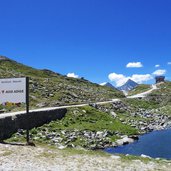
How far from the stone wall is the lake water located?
469 inches

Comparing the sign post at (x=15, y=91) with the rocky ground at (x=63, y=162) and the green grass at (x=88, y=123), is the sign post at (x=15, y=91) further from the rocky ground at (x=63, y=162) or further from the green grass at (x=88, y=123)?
the green grass at (x=88, y=123)

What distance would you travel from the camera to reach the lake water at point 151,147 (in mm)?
50781

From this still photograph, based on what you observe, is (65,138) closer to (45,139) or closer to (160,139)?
(45,139)

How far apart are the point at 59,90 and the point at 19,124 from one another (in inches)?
2518

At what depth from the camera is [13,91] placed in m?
33.4

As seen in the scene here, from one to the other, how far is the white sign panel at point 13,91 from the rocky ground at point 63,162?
18.6ft

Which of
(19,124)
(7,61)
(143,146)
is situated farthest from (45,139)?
(7,61)

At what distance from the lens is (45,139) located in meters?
46.4

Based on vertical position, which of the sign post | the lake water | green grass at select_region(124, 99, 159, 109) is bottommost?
the lake water

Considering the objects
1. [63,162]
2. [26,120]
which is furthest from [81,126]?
[63,162]

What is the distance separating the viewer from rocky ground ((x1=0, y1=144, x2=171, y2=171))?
926 inches

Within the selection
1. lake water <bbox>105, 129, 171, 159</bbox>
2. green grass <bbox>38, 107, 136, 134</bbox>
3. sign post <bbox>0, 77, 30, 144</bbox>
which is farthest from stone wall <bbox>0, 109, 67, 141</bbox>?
lake water <bbox>105, 129, 171, 159</bbox>

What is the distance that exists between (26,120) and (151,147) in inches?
786

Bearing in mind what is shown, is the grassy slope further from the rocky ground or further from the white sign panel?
the rocky ground
